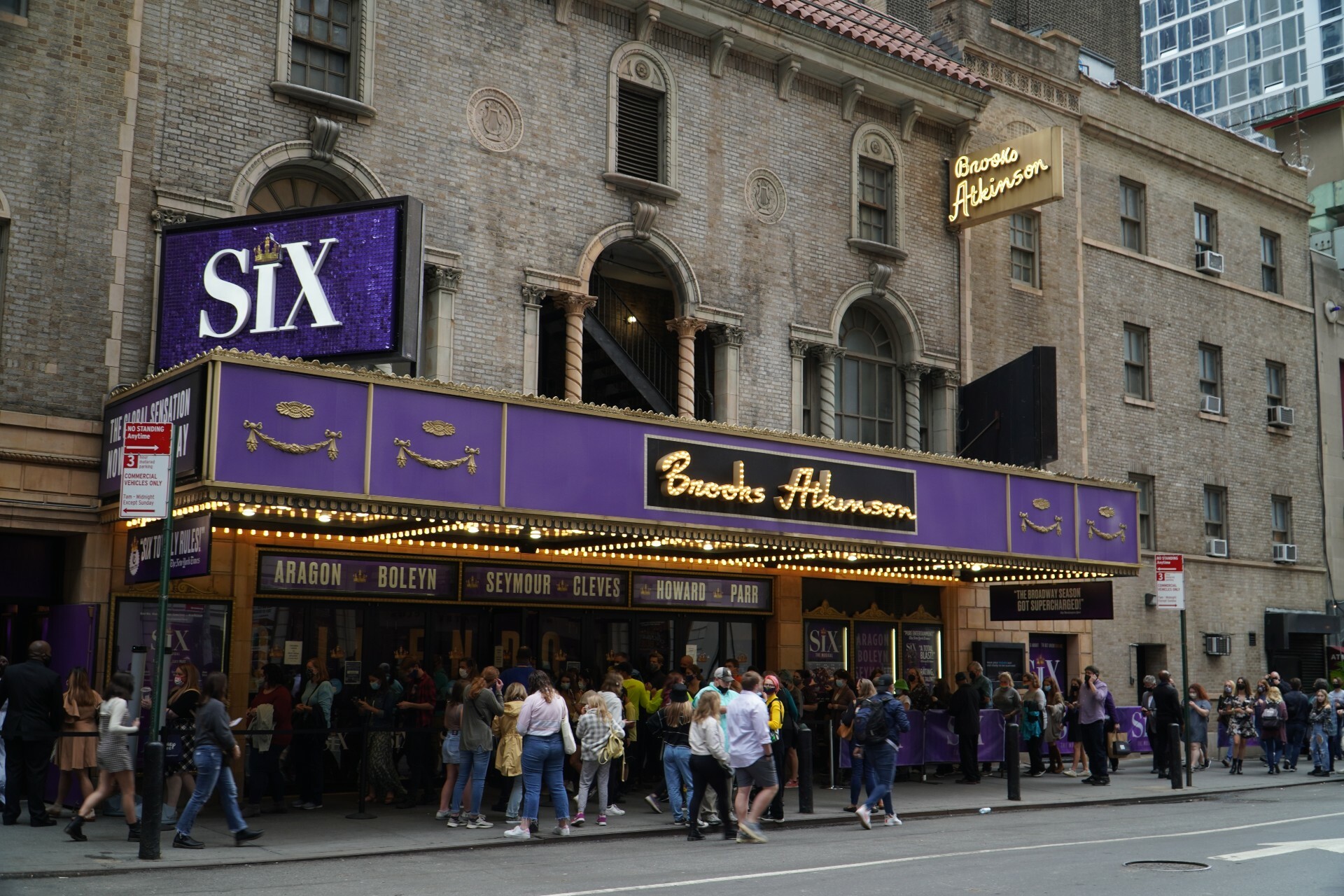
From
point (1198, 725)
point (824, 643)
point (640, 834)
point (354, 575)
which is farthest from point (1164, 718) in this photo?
point (354, 575)

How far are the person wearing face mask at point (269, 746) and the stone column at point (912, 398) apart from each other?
1250cm

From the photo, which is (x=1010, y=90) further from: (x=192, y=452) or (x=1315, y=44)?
(x=1315, y=44)

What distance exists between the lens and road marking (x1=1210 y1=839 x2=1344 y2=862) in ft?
43.7

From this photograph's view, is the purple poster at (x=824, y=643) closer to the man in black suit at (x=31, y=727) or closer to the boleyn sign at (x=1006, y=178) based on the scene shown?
the boleyn sign at (x=1006, y=178)

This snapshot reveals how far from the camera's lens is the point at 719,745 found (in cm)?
1499

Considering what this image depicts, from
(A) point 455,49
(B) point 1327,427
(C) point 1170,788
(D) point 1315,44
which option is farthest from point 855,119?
(D) point 1315,44

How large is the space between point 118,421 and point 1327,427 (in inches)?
1134

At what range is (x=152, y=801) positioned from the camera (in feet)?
42.0

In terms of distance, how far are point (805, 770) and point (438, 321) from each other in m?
7.89

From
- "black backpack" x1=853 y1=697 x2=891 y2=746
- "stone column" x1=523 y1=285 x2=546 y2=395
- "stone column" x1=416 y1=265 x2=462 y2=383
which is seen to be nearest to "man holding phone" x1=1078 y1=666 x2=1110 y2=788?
"black backpack" x1=853 y1=697 x2=891 y2=746

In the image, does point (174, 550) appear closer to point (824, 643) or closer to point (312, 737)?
point (312, 737)

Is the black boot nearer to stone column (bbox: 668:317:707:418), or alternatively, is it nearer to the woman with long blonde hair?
the woman with long blonde hair

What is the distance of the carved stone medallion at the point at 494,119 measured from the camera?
2033cm

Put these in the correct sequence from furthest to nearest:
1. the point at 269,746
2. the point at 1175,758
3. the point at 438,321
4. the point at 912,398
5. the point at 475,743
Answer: the point at 912,398
the point at 1175,758
the point at 438,321
the point at 269,746
the point at 475,743
